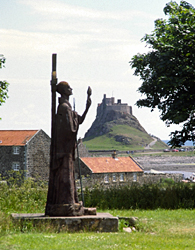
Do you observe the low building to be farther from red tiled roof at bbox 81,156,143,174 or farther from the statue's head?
the statue's head

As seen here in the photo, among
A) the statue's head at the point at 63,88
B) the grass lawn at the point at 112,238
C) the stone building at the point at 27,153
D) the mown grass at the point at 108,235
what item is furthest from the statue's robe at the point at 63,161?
the stone building at the point at 27,153

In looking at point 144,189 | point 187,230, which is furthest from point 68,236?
point 144,189

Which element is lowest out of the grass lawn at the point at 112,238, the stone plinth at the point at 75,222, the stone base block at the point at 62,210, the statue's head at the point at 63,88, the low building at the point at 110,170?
the grass lawn at the point at 112,238

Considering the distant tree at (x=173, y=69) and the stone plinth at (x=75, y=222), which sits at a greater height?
the distant tree at (x=173, y=69)

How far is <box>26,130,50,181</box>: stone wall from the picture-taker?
5253 cm

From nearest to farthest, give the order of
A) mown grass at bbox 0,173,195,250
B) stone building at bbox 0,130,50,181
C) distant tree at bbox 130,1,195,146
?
mown grass at bbox 0,173,195,250
distant tree at bbox 130,1,195,146
stone building at bbox 0,130,50,181

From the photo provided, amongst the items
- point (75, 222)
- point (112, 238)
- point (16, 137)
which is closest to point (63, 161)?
point (75, 222)

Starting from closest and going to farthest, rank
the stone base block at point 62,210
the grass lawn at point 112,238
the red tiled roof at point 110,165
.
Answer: the grass lawn at point 112,238
the stone base block at point 62,210
the red tiled roof at point 110,165

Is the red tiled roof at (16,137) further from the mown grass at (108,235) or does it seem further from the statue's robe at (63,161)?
the statue's robe at (63,161)

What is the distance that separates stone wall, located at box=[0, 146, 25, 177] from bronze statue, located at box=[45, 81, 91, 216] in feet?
136

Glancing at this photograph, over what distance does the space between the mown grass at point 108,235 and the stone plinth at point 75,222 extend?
17cm

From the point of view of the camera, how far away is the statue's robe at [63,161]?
1132 cm

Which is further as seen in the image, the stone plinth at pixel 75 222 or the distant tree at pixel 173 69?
the distant tree at pixel 173 69

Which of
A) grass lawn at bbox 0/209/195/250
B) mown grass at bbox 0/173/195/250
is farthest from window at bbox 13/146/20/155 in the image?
grass lawn at bbox 0/209/195/250
